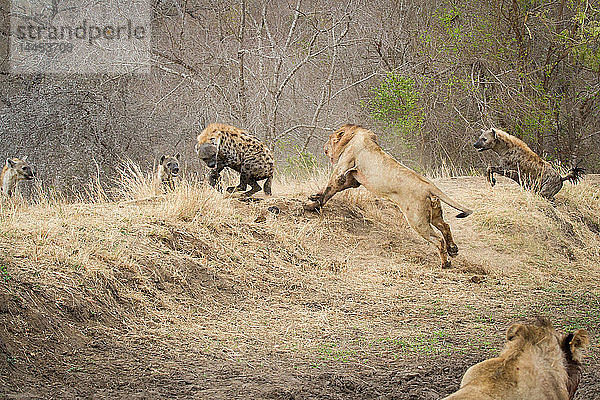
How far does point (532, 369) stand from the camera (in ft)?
8.88

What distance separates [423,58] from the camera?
14734 millimetres

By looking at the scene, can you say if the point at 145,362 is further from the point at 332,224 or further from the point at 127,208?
the point at 332,224

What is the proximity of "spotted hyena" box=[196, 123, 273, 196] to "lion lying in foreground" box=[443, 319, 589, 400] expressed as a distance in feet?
16.2

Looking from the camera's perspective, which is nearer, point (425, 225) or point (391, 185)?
point (425, 225)

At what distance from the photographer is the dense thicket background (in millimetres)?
13578

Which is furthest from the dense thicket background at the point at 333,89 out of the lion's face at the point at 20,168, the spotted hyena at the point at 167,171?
the spotted hyena at the point at 167,171

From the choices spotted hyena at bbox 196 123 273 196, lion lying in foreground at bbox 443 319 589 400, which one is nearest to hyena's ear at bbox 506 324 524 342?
lion lying in foreground at bbox 443 319 589 400

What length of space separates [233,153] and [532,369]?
5.22 metres

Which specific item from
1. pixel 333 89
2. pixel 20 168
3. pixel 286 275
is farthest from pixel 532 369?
pixel 333 89

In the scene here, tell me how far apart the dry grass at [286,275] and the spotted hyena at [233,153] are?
Result: 0.29 metres

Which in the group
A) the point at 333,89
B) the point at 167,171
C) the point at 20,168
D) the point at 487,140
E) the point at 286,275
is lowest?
the point at 286,275

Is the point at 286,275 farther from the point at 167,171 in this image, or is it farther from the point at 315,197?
the point at 167,171

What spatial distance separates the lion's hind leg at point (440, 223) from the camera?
7.10m

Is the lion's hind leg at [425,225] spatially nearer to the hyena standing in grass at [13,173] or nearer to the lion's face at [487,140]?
the lion's face at [487,140]
